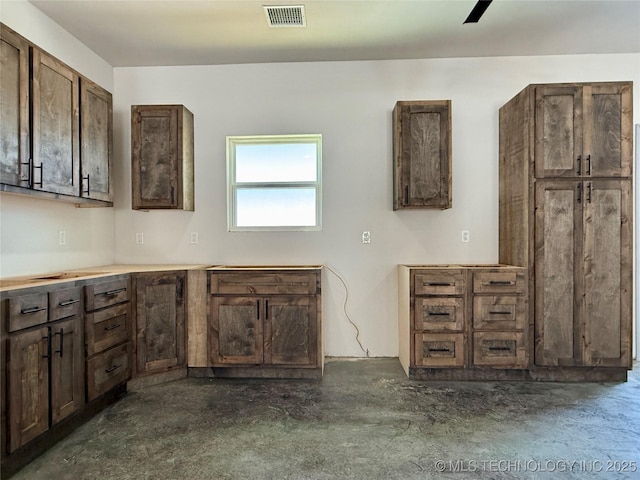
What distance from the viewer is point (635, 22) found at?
280 cm

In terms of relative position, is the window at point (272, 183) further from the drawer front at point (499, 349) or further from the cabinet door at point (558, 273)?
the cabinet door at point (558, 273)

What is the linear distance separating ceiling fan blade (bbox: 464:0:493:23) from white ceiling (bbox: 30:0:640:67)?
0.05 m

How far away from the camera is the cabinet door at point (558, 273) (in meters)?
2.78

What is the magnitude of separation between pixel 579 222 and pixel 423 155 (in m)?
1.33

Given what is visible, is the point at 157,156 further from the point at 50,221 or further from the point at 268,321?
the point at 268,321

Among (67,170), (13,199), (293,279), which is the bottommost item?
(293,279)

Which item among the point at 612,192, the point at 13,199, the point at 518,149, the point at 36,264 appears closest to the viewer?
the point at 13,199

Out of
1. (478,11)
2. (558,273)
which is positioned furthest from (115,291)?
(558,273)

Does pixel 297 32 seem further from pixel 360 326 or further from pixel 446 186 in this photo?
pixel 360 326

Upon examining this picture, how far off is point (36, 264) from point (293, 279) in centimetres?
187

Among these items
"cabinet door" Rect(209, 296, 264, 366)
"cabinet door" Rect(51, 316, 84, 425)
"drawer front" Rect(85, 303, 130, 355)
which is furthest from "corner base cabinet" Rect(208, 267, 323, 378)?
"cabinet door" Rect(51, 316, 84, 425)

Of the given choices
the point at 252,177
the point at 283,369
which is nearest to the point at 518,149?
the point at 252,177

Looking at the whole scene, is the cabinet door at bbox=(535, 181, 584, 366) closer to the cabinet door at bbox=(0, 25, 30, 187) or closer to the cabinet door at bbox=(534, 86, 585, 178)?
the cabinet door at bbox=(534, 86, 585, 178)

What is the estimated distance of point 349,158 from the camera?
3377mm
